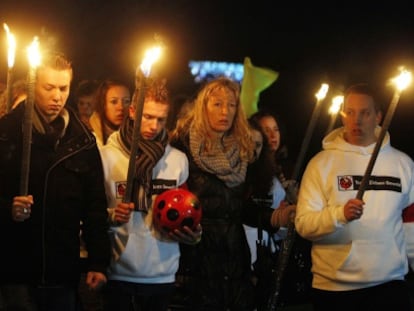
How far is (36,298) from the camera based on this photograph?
4.52 metres

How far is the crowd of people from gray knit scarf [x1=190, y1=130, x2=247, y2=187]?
1 cm

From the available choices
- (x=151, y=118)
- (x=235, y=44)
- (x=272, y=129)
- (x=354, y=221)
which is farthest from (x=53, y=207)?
(x=235, y=44)

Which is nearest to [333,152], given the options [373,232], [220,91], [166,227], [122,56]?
[373,232]

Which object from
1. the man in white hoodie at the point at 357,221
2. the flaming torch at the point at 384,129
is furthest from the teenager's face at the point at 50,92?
the flaming torch at the point at 384,129

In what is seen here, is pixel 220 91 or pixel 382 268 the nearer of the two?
pixel 382 268

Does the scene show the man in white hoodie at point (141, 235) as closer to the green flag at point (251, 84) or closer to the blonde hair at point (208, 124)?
the blonde hair at point (208, 124)

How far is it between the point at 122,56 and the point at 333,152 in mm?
11237

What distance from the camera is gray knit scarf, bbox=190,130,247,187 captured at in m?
5.48

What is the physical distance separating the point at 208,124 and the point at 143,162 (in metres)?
0.81

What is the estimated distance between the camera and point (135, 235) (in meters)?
5.07

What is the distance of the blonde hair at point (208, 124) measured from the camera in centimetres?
571

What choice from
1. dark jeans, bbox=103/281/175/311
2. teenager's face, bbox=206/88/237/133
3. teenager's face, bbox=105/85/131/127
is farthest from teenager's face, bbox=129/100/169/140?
dark jeans, bbox=103/281/175/311

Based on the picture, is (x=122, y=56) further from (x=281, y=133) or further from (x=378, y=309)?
(x=378, y=309)

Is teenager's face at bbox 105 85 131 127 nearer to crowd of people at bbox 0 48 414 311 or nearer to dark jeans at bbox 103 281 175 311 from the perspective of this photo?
crowd of people at bbox 0 48 414 311
